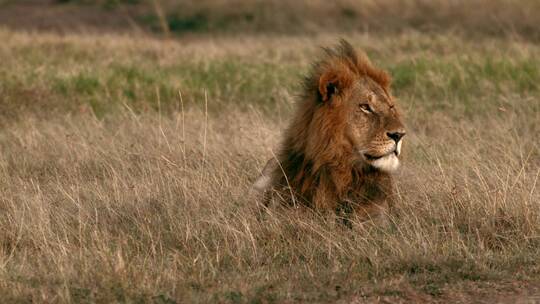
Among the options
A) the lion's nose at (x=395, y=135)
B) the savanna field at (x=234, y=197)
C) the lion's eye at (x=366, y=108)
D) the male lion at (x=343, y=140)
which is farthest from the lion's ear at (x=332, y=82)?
the savanna field at (x=234, y=197)

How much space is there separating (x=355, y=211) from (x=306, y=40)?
11.9 metres

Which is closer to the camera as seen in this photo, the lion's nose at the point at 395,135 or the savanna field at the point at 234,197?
the savanna field at the point at 234,197

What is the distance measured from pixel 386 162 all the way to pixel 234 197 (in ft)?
4.40

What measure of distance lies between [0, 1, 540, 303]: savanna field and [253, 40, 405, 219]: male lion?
0.16 metres

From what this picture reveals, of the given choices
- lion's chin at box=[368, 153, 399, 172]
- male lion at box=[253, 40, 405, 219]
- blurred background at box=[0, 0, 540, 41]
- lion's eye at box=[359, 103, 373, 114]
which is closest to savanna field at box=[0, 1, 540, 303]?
male lion at box=[253, 40, 405, 219]

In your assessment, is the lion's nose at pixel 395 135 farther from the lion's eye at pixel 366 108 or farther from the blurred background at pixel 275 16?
the blurred background at pixel 275 16

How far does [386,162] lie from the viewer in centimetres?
592

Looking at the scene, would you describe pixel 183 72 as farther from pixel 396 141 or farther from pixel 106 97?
pixel 396 141

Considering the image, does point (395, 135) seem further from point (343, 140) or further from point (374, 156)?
point (343, 140)

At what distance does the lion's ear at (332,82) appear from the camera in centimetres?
598

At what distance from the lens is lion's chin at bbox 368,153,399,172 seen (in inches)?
233

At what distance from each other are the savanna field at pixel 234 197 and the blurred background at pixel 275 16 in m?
5.94

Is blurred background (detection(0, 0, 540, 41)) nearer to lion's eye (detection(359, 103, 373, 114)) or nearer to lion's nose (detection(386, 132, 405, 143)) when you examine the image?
lion's eye (detection(359, 103, 373, 114))

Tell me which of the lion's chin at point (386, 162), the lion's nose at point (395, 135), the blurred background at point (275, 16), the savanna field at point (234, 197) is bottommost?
the blurred background at point (275, 16)
